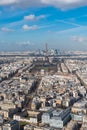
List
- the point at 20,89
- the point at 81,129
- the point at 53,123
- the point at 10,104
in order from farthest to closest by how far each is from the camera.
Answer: the point at 20,89 < the point at 10,104 < the point at 53,123 < the point at 81,129

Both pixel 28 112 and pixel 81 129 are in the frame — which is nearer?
pixel 81 129

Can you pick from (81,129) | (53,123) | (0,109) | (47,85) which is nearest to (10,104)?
(0,109)

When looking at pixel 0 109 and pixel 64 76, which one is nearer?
pixel 0 109

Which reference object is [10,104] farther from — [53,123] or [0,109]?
[53,123]

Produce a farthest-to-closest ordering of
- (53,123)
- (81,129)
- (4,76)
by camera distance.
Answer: (4,76) → (53,123) → (81,129)

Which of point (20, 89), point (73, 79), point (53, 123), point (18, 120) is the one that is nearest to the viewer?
point (53, 123)

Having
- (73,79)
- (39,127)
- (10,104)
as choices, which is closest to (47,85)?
(73,79)

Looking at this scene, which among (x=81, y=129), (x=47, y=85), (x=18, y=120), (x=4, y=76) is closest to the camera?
(x=81, y=129)

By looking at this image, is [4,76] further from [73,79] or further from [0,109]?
[0,109]
